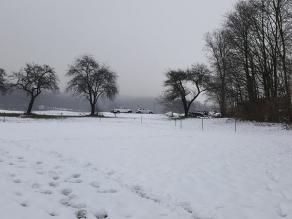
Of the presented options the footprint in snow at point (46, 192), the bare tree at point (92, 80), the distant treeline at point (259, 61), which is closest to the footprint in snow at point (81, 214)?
the footprint in snow at point (46, 192)

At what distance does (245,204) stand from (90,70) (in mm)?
54908

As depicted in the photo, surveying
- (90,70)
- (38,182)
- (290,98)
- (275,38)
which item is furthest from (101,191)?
(90,70)

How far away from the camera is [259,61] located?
33.9m

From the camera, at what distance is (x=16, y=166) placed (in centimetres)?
999

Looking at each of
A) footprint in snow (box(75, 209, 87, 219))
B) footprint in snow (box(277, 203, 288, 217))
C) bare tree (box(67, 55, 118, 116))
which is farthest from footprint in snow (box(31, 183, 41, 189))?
bare tree (box(67, 55, 118, 116))

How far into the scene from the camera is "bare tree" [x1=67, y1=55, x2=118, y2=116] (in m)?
58.7

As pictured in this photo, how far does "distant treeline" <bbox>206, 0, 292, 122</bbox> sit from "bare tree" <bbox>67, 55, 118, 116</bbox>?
26313 mm

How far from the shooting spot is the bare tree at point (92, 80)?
58700mm

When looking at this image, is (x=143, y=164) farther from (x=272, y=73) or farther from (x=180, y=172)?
(x=272, y=73)

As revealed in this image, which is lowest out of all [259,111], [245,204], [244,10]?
[245,204]

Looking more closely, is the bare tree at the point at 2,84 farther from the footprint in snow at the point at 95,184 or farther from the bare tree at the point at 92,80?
the footprint in snow at the point at 95,184

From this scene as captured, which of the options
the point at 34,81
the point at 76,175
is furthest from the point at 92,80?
the point at 76,175

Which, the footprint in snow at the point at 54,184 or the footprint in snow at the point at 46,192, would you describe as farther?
the footprint in snow at the point at 54,184

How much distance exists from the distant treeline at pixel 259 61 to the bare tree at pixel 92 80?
26.3 meters
